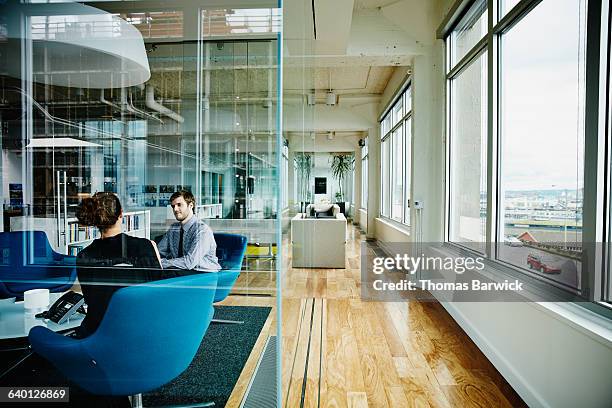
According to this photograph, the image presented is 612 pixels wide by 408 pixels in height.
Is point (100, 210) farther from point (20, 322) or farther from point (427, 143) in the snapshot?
point (427, 143)

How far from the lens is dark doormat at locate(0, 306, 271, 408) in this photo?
6.26 feet

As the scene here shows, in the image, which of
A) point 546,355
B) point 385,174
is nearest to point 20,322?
point 546,355

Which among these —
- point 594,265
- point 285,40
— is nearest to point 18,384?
point 285,40

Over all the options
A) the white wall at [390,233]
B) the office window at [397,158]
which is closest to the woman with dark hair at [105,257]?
the white wall at [390,233]

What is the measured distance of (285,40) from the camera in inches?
68.6

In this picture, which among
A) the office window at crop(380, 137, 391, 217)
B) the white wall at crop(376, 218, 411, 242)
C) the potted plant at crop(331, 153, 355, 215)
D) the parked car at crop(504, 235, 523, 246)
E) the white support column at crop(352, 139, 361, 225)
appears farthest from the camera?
the potted plant at crop(331, 153, 355, 215)

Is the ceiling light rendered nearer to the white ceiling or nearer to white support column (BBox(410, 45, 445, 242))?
the white ceiling

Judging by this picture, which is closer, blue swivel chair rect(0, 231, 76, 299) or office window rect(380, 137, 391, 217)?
blue swivel chair rect(0, 231, 76, 299)

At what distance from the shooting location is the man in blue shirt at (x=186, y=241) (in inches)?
88.0

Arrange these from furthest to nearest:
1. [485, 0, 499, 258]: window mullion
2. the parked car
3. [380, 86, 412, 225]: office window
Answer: [380, 86, 412, 225]: office window
[485, 0, 499, 258]: window mullion
the parked car

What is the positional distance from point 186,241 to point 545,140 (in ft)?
7.90

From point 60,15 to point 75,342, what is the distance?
163 cm

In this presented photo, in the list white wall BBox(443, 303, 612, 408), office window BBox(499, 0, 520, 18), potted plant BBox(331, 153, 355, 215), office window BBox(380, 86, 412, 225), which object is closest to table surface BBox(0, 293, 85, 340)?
white wall BBox(443, 303, 612, 408)

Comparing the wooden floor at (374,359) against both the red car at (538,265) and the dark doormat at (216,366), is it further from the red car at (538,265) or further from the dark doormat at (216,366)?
the red car at (538,265)
